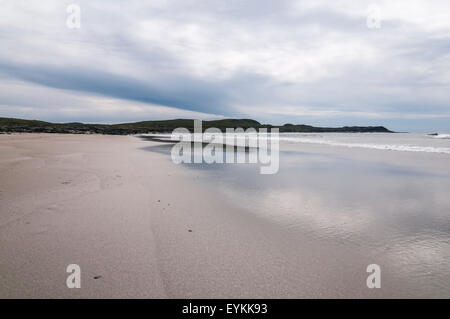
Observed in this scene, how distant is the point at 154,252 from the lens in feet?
10.9

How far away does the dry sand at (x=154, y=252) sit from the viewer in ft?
8.54

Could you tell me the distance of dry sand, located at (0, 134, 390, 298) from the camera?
2602 mm

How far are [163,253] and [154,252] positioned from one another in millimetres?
118

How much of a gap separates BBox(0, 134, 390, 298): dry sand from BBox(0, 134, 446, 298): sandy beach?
1cm

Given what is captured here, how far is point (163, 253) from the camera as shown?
3.29m

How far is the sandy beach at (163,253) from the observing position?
2600 mm

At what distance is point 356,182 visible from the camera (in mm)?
8055

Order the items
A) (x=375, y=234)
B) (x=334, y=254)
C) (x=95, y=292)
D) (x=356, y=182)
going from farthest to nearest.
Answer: (x=356, y=182) < (x=375, y=234) < (x=334, y=254) < (x=95, y=292)

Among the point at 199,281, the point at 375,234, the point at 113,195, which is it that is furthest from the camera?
the point at 113,195

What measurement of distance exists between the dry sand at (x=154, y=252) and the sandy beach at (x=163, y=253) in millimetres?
11
